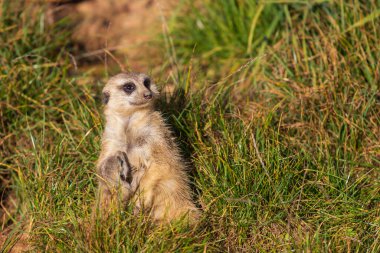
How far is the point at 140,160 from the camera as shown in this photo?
330 cm

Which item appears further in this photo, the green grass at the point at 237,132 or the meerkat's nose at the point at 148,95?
the meerkat's nose at the point at 148,95

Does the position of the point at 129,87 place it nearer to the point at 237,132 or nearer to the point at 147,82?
the point at 147,82

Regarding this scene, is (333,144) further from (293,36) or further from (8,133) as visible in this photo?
(8,133)

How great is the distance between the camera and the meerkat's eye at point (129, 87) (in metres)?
3.40

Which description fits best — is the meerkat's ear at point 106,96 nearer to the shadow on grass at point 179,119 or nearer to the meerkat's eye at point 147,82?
the meerkat's eye at point 147,82

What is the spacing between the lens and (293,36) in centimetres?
456

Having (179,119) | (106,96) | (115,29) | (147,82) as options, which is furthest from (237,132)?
(115,29)

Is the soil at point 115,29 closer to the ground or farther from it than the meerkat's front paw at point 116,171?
closer to the ground

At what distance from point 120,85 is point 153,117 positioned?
0.82ft

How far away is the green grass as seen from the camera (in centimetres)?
314

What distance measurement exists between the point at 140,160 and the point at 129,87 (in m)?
0.41

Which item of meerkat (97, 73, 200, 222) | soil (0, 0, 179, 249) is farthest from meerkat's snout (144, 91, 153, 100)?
soil (0, 0, 179, 249)

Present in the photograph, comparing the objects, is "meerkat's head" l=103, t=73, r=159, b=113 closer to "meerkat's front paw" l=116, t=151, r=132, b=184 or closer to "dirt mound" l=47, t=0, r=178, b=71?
"meerkat's front paw" l=116, t=151, r=132, b=184

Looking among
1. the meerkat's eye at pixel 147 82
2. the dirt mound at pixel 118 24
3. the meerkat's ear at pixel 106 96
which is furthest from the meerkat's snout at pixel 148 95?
the dirt mound at pixel 118 24
